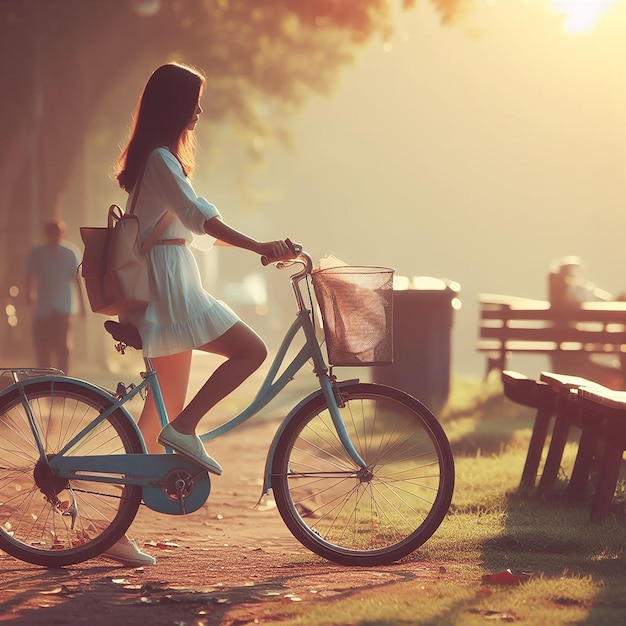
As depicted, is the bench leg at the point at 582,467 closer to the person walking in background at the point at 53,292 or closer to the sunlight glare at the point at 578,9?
the person walking in background at the point at 53,292

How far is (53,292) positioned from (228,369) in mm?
9154

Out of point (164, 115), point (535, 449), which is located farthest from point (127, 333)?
point (535, 449)

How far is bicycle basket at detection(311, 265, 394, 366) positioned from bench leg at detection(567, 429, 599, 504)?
6.82ft

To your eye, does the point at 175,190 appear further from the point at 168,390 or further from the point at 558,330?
the point at 558,330

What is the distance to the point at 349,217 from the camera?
390ft

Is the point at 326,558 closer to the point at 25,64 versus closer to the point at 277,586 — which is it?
the point at 277,586

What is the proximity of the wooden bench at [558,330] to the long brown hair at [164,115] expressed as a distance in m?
10.0

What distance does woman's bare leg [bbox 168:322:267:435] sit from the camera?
6.12 metres

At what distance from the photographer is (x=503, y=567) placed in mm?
6344

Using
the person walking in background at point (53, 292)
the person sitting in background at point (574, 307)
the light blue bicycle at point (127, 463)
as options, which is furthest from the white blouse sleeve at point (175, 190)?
the person sitting in background at point (574, 307)

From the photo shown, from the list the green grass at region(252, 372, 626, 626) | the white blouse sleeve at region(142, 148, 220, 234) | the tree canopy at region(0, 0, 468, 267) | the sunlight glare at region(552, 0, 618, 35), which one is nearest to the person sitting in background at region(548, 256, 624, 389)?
the sunlight glare at region(552, 0, 618, 35)

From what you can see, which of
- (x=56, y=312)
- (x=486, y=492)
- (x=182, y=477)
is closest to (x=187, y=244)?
(x=182, y=477)

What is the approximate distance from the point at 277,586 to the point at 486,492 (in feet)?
9.94

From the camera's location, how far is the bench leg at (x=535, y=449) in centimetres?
859
